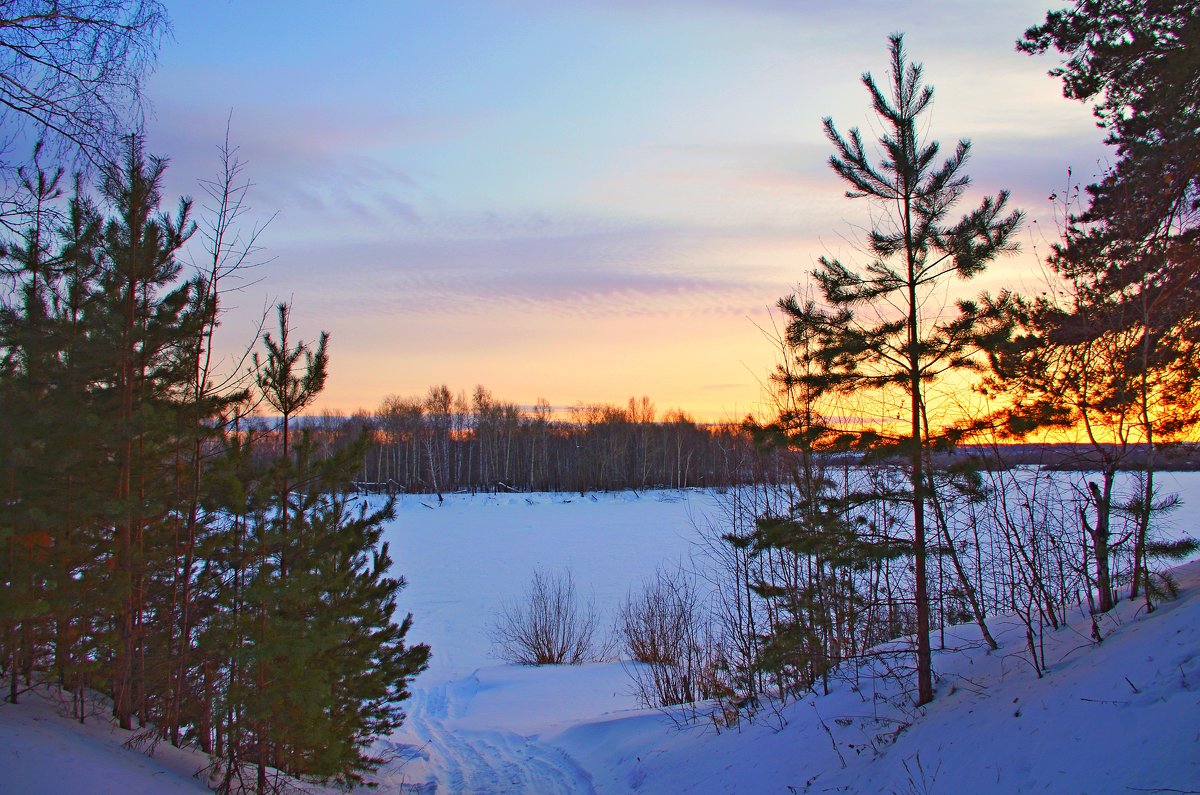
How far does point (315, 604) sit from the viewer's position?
7.52 m

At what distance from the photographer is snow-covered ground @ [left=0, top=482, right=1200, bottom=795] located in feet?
14.5

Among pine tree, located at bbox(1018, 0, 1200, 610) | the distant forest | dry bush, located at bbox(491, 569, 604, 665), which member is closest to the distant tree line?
the distant forest

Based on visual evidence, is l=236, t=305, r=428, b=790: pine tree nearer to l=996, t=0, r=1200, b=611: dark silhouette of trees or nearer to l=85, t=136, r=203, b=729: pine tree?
l=85, t=136, r=203, b=729: pine tree

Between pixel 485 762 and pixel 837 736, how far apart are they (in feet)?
17.4

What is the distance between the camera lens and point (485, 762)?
10008 millimetres

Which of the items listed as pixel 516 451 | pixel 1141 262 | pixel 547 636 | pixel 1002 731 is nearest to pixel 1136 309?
pixel 1141 262

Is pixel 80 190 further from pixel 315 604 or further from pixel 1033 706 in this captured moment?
pixel 1033 706

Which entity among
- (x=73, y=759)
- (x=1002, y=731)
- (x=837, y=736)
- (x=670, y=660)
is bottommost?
(x=670, y=660)

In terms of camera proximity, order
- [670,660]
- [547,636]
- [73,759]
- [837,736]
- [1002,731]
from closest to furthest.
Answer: [1002,731]
[73,759]
[837,736]
[670,660]
[547,636]

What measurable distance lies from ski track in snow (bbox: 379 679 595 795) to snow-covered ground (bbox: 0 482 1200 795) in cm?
3

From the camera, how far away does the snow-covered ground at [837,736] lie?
174 inches

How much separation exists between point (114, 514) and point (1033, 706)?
8.17 metres

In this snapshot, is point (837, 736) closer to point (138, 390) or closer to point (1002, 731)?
point (1002, 731)

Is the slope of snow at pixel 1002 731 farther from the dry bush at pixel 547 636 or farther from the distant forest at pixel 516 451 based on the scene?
the distant forest at pixel 516 451
